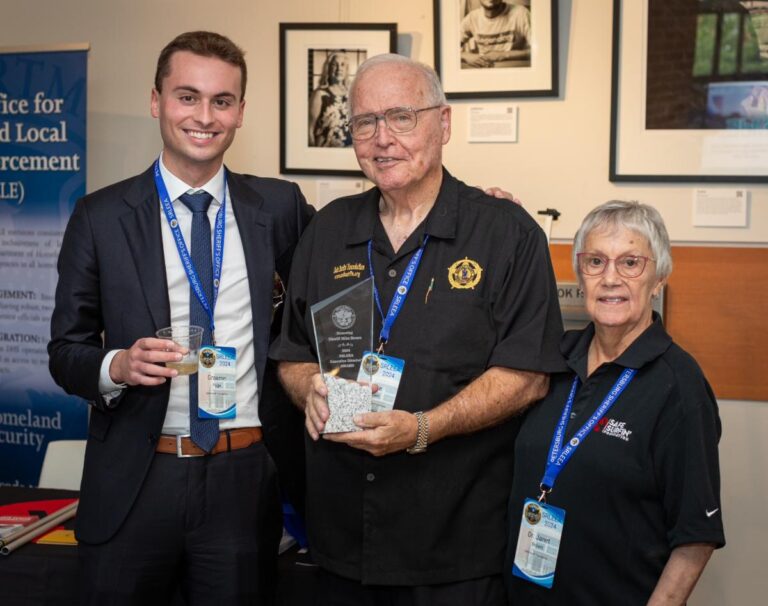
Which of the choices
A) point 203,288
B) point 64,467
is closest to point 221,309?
point 203,288

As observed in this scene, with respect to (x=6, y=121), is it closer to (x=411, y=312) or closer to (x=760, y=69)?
(x=411, y=312)

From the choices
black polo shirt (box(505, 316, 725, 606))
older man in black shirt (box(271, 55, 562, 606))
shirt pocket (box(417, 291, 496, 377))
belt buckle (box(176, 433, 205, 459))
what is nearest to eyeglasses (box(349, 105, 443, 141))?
older man in black shirt (box(271, 55, 562, 606))

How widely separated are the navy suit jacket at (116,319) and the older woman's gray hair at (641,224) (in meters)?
0.92

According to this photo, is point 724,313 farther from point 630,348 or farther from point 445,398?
point 445,398

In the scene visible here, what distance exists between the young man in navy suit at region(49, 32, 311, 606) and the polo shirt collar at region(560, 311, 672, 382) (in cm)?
83

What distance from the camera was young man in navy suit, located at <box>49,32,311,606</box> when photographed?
7.41 feet

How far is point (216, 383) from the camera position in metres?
2.28

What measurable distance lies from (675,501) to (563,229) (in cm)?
220

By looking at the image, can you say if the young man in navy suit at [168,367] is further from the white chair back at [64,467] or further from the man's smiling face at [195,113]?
the white chair back at [64,467]

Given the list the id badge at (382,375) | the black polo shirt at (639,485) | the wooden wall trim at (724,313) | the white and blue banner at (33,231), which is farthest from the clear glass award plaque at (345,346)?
the white and blue banner at (33,231)

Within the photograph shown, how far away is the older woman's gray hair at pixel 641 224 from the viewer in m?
2.13

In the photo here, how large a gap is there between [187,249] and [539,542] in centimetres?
120

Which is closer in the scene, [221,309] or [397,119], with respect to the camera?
[397,119]

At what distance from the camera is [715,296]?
384cm
